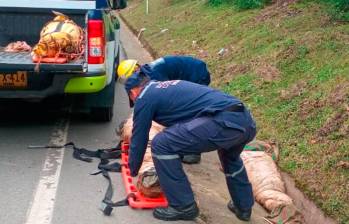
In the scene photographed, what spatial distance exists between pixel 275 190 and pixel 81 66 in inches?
87.9

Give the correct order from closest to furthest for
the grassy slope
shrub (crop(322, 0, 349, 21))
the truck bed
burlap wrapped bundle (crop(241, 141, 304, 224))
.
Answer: burlap wrapped bundle (crop(241, 141, 304, 224)) < the grassy slope < the truck bed < shrub (crop(322, 0, 349, 21))

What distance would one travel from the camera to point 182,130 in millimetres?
4480

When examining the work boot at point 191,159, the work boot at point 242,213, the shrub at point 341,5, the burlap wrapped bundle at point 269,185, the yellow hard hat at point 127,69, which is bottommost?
the work boot at point 191,159

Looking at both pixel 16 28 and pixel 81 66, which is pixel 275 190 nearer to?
pixel 81 66

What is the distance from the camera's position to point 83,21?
23.2 feet

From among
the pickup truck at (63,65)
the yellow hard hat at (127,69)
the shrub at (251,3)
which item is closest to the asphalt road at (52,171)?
the pickup truck at (63,65)

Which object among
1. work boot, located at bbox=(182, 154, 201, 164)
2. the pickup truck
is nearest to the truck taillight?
the pickup truck

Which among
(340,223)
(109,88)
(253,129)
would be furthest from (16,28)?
(340,223)

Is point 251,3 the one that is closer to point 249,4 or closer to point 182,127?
point 249,4

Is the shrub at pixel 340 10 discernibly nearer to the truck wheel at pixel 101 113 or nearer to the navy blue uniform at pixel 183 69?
the truck wheel at pixel 101 113

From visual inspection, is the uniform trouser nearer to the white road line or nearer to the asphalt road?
the asphalt road

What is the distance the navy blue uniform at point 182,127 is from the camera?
14.6 feet

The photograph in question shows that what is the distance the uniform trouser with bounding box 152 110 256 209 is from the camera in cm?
443

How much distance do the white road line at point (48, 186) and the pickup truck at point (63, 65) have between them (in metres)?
0.57
